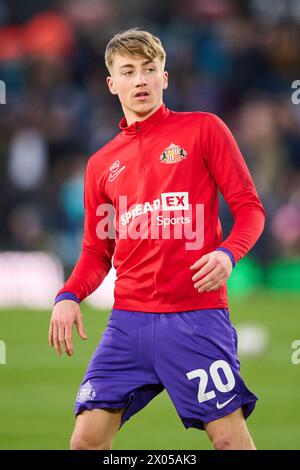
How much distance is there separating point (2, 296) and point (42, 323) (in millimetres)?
1680

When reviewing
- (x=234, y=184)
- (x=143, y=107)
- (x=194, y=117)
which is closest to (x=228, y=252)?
(x=234, y=184)

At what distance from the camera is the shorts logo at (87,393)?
15.9ft

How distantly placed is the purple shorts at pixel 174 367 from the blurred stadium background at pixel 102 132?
17.6ft

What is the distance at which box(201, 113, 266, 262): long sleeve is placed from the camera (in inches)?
186

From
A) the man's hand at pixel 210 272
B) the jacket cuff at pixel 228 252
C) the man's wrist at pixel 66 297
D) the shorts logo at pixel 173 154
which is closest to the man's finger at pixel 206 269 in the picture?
the man's hand at pixel 210 272

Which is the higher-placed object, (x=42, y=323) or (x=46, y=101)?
(x=46, y=101)

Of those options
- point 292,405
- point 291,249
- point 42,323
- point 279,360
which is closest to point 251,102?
point 291,249

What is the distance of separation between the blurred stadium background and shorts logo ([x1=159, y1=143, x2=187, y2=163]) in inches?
217

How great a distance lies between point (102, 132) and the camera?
53.0 feet

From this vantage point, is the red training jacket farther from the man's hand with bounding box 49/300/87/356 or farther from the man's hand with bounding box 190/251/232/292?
the man's hand with bounding box 190/251/232/292

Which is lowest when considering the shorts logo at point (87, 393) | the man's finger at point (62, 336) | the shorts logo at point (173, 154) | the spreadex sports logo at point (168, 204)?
the shorts logo at point (87, 393)

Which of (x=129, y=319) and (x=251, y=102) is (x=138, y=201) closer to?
(x=129, y=319)

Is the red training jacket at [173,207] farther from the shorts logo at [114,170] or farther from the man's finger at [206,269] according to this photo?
the man's finger at [206,269]

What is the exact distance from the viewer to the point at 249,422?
8219 millimetres
